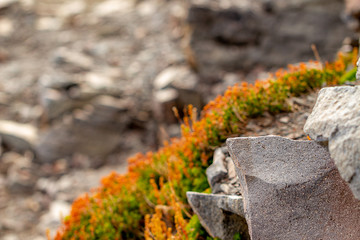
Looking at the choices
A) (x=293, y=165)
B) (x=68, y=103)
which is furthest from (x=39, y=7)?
(x=293, y=165)

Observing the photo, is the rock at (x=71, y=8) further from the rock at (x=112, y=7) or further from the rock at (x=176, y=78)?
the rock at (x=176, y=78)

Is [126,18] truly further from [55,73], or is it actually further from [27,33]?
[55,73]

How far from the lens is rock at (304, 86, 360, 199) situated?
2.58m

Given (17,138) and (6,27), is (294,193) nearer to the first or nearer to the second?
(17,138)

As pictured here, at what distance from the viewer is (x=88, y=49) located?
24.6 meters

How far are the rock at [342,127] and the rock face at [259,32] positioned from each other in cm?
1745

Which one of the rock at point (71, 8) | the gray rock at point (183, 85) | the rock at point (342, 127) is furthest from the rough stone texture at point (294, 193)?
the rock at point (71, 8)

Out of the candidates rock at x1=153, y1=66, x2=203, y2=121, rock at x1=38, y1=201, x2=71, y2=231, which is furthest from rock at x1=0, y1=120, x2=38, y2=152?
rock at x1=153, y1=66, x2=203, y2=121

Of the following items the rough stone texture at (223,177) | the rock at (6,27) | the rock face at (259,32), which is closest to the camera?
the rough stone texture at (223,177)

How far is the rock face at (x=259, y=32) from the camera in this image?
20078mm

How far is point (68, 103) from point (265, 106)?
15.5 m

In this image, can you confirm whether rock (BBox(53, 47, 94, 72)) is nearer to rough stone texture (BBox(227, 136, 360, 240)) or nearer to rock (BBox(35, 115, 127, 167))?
rock (BBox(35, 115, 127, 167))

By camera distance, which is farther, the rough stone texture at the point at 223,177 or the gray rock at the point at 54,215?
the gray rock at the point at 54,215

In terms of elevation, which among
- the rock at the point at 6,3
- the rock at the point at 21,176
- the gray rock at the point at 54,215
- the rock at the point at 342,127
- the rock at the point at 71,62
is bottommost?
the gray rock at the point at 54,215
